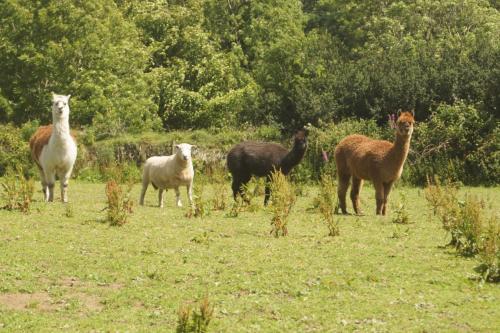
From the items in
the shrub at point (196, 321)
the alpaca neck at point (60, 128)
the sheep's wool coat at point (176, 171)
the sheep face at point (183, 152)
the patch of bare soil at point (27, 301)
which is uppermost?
the alpaca neck at point (60, 128)

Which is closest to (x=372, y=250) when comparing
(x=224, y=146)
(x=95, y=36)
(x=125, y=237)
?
(x=125, y=237)

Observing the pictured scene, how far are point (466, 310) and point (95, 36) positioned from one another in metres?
24.8

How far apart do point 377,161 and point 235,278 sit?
6.58m

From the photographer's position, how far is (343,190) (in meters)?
16.6

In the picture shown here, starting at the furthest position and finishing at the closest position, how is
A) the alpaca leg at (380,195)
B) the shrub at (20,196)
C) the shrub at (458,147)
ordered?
the shrub at (458,147), the alpaca leg at (380,195), the shrub at (20,196)

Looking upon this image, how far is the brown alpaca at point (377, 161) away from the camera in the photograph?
15.5 metres

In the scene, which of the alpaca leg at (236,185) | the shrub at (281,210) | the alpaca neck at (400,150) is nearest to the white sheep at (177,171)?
the alpaca leg at (236,185)

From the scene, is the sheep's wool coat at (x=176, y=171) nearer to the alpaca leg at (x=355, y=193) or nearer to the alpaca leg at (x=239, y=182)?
the alpaca leg at (x=239, y=182)

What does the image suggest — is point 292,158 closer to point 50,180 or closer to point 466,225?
point 50,180

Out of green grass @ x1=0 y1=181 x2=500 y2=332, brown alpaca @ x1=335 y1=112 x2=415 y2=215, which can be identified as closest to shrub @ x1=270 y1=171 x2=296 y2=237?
green grass @ x1=0 y1=181 x2=500 y2=332

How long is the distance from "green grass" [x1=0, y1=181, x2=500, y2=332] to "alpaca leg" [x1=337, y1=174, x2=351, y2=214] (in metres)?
2.82

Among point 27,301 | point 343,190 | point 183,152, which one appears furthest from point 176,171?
point 27,301

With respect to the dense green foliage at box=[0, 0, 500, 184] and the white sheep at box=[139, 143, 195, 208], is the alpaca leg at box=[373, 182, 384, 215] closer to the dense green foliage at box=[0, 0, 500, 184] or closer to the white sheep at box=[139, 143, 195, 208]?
the white sheep at box=[139, 143, 195, 208]

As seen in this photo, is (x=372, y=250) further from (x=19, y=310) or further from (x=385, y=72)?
(x=385, y=72)
